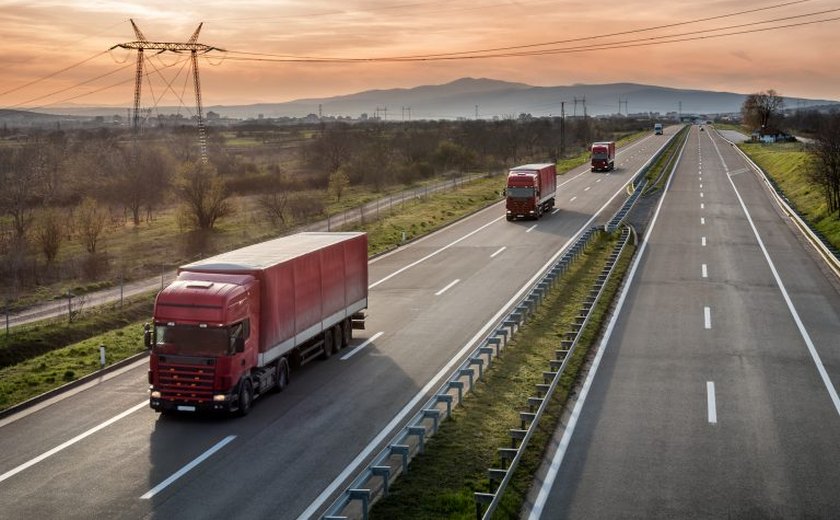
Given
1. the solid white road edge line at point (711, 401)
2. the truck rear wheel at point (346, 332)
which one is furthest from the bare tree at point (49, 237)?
the solid white road edge line at point (711, 401)

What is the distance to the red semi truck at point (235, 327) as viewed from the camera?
59.4 feet

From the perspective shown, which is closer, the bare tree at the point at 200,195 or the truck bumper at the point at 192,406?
the truck bumper at the point at 192,406

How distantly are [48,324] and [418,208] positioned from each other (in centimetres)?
3422

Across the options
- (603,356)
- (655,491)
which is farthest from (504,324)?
(655,491)

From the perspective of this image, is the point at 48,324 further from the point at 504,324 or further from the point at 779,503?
the point at 779,503

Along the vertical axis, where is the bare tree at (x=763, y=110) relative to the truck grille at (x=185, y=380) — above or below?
above

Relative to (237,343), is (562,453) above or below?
below

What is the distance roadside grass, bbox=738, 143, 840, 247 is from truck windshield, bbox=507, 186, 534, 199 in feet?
54.4

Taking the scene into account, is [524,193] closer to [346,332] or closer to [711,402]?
[346,332]

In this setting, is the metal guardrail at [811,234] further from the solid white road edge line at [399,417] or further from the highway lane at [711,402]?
the solid white road edge line at [399,417]

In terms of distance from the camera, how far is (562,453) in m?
16.1

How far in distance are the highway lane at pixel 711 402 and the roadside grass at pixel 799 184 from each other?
10.5m

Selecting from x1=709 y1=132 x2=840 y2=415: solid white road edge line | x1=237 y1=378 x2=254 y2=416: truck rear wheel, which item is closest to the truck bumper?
x1=237 y1=378 x2=254 y2=416: truck rear wheel

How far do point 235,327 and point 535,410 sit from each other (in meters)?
6.75
